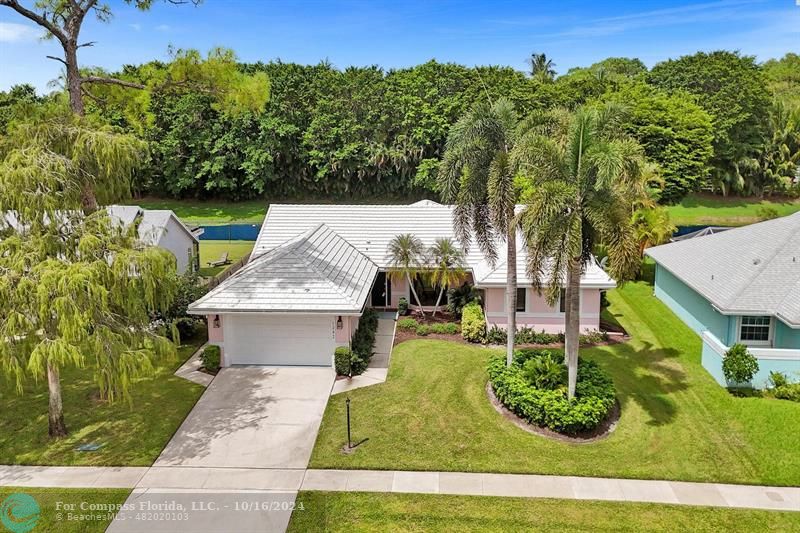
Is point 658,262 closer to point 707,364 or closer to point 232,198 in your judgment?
point 707,364

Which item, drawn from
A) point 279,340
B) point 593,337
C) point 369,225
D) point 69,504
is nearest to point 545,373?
point 593,337

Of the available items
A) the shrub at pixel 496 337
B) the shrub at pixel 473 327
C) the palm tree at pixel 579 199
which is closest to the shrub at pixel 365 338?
the shrub at pixel 473 327

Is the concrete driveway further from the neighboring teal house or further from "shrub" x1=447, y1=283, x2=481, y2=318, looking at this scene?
the neighboring teal house

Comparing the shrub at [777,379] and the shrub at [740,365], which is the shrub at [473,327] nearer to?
the shrub at [740,365]

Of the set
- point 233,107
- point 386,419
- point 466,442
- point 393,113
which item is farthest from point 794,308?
point 393,113

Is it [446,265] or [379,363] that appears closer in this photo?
[379,363]

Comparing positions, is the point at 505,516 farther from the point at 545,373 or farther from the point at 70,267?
the point at 70,267

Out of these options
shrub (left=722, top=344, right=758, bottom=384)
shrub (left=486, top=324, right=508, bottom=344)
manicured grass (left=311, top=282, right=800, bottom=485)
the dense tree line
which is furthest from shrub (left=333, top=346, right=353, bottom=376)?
the dense tree line
